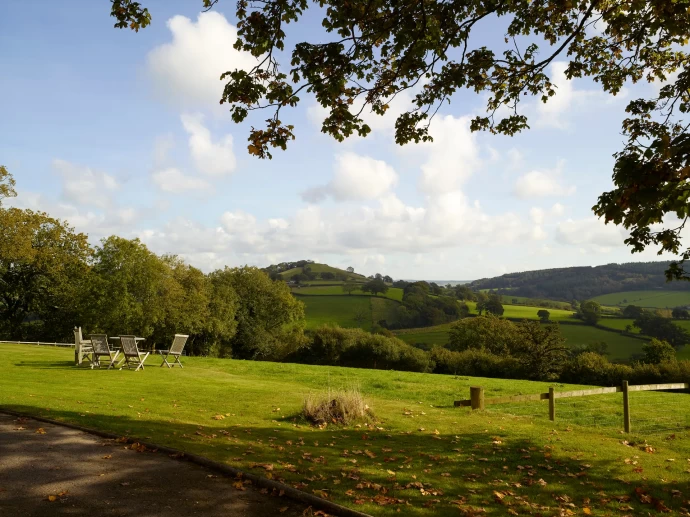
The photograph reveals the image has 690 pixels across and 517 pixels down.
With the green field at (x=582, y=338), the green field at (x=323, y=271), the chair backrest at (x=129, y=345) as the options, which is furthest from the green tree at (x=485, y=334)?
the green field at (x=323, y=271)

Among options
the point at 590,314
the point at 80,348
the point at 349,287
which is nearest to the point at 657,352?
the point at 590,314

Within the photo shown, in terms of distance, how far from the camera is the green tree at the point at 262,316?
5603 cm

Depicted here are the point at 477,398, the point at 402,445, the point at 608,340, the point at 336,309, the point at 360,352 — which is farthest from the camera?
the point at 336,309

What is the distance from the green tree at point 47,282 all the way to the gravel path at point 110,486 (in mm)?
37478

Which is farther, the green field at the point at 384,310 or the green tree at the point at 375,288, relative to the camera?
the green tree at the point at 375,288

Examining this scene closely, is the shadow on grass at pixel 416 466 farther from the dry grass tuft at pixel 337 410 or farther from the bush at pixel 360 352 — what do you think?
the bush at pixel 360 352

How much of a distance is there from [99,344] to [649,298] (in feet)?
358

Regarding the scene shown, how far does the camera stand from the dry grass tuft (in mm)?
10344

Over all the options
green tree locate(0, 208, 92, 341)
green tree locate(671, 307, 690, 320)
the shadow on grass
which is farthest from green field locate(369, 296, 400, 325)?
the shadow on grass

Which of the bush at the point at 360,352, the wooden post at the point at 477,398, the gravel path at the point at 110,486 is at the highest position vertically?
the wooden post at the point at 477,398

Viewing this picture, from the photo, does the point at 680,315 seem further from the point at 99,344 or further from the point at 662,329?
the point at 99,344

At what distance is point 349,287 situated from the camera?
103312 mm


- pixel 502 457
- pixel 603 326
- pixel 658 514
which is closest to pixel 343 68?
pixel 502 457

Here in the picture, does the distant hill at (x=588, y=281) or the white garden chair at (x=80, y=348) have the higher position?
the distant hill at (x=588, y=281)
